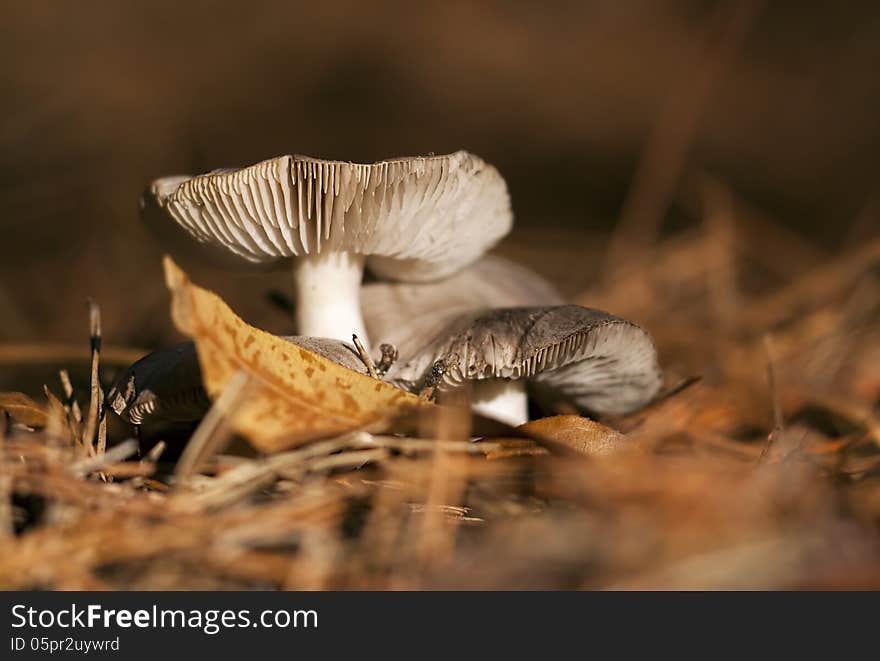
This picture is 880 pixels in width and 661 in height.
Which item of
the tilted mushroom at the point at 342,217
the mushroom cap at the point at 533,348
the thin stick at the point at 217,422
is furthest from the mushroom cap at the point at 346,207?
the thin stick at the point at 217,422

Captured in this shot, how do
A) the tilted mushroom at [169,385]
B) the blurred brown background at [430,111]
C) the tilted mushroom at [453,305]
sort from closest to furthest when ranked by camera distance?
the tilted mushroom at [169,385] < the tilted mushroom at [453,305] < the blurred brown background at [430,111]

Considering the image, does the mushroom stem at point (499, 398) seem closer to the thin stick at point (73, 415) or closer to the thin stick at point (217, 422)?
the thin stick at point (217, 422)

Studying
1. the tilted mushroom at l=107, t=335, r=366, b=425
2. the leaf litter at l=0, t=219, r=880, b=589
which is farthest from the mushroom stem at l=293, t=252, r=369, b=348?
the leaf litter at l=0, t=219, r=880, b=589

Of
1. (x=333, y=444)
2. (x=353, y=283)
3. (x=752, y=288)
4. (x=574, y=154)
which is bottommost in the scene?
(x=333, y=444)

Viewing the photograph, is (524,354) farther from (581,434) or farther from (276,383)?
(276,383)

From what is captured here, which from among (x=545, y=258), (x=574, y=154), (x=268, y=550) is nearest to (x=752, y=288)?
(x=545, y=258)

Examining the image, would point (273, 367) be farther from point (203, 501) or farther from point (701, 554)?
point (701, 554)
